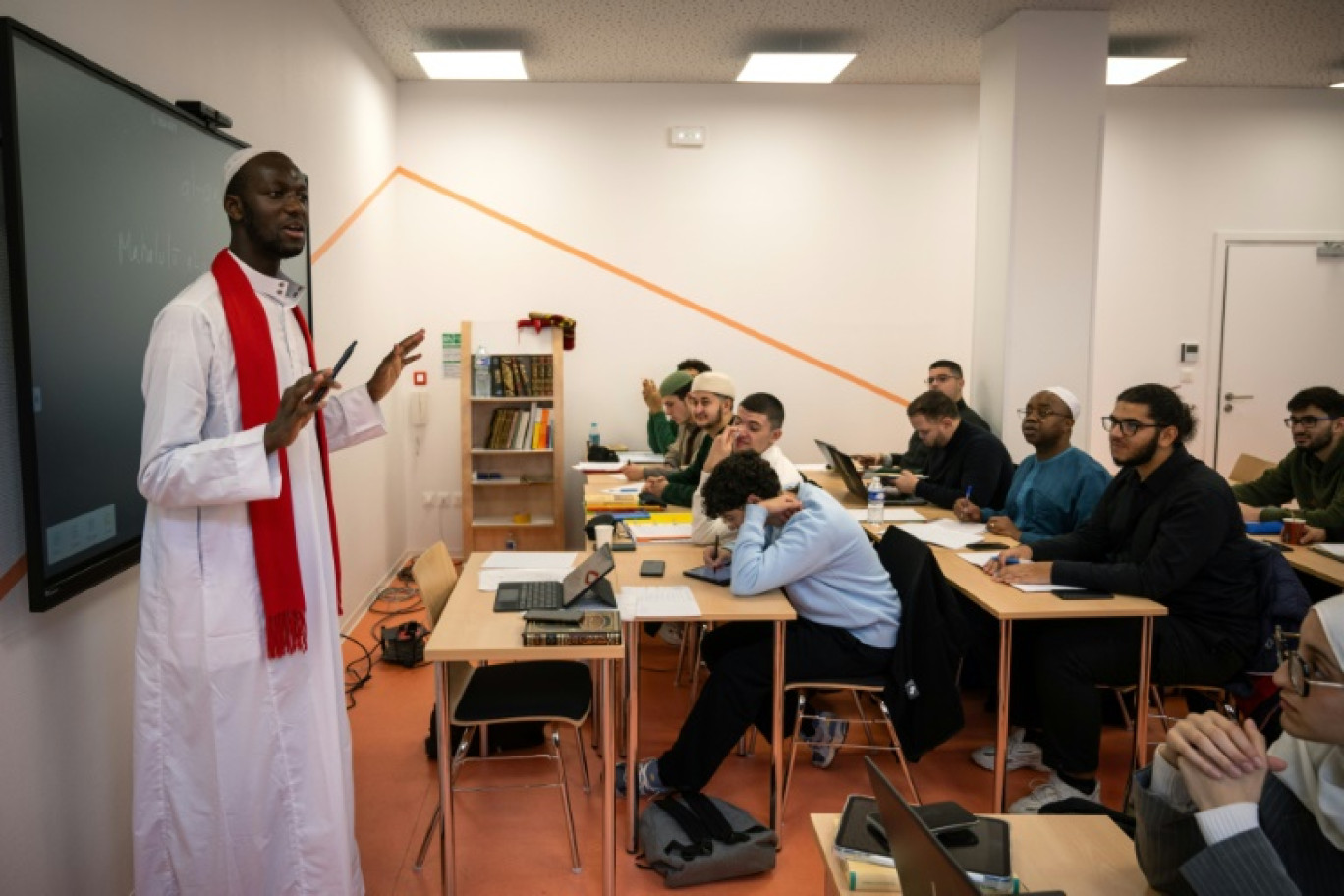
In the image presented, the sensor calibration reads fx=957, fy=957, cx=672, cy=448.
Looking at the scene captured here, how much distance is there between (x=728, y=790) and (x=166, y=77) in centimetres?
305

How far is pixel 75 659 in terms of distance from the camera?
2.36 meters

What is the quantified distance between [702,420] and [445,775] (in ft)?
8.04

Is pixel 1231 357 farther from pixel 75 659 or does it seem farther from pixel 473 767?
pixel 75 659

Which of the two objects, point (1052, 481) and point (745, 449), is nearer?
point (745, 449)

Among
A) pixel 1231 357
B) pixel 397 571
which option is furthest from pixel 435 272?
pixel 1231 357

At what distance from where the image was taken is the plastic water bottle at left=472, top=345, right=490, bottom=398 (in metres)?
6.81

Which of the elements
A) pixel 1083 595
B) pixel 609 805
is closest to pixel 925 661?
pixel 1083 595

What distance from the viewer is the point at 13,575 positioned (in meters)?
2.08

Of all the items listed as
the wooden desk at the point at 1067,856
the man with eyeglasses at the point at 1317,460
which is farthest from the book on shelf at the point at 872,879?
the man with eyeglasses at the point at 1317,460

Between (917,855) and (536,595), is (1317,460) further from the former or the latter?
(917,855)

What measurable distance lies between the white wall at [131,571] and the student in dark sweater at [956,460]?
10.3 feet

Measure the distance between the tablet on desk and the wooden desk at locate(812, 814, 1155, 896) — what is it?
1.65 meters

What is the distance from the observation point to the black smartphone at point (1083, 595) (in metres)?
3.17

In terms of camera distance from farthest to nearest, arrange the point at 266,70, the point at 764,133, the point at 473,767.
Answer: the point at 764,133 → the point at 266,70 → the point at 473,767
